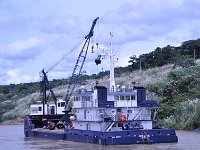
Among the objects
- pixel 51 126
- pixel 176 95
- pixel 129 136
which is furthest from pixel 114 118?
pixel 176 95

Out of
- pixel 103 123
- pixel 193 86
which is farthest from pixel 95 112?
pixel 193 86

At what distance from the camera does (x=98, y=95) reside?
47625 millimetres

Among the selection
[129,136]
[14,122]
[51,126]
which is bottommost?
[129,136]

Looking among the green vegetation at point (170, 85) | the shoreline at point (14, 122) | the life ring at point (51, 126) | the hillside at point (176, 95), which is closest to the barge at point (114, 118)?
the hillside at point (176, 95)

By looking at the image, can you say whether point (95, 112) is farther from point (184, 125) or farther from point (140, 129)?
point (184, 125)

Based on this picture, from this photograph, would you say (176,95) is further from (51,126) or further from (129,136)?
(129,136)

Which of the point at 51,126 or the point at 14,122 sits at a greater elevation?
the point at 14,122

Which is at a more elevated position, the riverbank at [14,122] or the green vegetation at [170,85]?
the green vegetation at [170,85]

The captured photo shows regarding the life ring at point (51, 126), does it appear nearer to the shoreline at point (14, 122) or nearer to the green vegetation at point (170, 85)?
the green vegetation at point (170, 85)

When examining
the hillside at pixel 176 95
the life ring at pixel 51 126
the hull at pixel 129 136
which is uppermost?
the hillside at pixel 176 95

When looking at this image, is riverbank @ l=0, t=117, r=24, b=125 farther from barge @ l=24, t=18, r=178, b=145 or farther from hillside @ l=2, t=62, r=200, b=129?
barge @ l=24, t=18, r=178, b=145

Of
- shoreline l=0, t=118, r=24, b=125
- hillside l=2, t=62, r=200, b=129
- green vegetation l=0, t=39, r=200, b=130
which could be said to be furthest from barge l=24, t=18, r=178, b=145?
shoreline l=0, t=118, r=24, b=125

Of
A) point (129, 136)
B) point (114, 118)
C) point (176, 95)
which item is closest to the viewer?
point (129, 136)

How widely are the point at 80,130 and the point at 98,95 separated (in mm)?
4334
